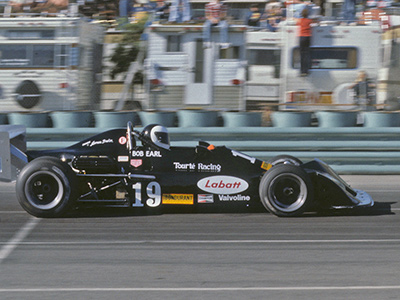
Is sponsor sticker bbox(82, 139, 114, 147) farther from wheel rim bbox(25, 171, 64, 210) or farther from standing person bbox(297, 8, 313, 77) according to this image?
standing person bbox(297, 8, 313, 77)

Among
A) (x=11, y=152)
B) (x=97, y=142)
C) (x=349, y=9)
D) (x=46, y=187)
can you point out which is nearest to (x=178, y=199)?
(x=97, y=142)

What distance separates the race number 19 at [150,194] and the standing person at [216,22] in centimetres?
767

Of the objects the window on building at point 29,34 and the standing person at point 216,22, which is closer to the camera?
the window on building at point 29,34

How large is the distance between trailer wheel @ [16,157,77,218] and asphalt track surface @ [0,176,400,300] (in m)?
0.16

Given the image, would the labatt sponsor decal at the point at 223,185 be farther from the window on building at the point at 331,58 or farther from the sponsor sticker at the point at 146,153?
the window on building at the point at 331,58

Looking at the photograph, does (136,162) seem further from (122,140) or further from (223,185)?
(223,185)

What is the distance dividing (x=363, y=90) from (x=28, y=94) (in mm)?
6957

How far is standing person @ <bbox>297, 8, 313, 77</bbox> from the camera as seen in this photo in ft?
48.2

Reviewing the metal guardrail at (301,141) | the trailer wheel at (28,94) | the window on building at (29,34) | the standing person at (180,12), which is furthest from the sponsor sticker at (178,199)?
Answer: the standing person at (180,12)

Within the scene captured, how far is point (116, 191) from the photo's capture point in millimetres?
7512

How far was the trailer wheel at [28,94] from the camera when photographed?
13.1 m

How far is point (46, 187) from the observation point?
7.38 m
